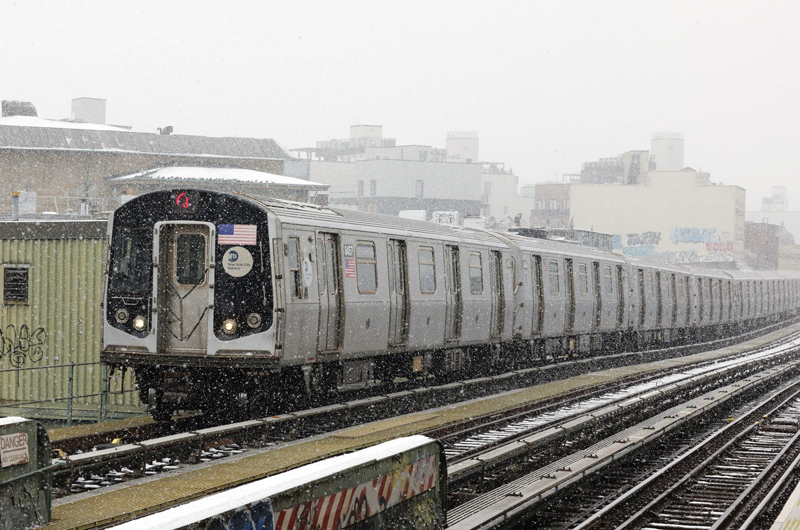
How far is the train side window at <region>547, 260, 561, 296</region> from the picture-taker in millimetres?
25344

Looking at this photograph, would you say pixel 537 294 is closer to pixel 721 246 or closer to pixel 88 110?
pixel 88 110

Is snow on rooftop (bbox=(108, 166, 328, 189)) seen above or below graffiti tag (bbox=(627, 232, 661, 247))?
above

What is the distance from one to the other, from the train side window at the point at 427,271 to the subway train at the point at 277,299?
1.3 inches

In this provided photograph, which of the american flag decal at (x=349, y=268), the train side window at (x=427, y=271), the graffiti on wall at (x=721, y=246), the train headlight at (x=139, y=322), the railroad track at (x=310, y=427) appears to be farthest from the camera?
the graffiti on wall at (x=721, y=246)

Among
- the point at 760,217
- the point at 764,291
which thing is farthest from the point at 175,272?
the point at 760,217

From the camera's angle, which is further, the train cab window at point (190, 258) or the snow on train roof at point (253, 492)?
the train cab window at point (190, 258)

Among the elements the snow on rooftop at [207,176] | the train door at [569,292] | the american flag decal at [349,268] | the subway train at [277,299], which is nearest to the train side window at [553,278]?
the train door at [569,292]

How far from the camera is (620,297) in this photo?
102 feet

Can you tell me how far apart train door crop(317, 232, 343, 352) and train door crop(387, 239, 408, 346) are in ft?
6.05

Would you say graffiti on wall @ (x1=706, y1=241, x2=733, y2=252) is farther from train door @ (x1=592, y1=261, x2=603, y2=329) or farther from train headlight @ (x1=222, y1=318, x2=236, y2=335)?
train headlight @ (x1=222, y1=318, x2=236, y2=335)

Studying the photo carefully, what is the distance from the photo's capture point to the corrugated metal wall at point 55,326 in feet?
55.0

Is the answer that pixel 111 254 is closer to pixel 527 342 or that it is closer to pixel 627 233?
pixel 527 342

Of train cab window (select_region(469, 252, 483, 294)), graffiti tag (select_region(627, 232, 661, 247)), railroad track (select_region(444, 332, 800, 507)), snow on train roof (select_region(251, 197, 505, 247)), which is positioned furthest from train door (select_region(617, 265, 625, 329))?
graffiti tag (select_region(627, 232, 661, 247))

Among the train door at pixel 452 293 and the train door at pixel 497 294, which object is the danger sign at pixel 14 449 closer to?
the train door at pixel 452 293
